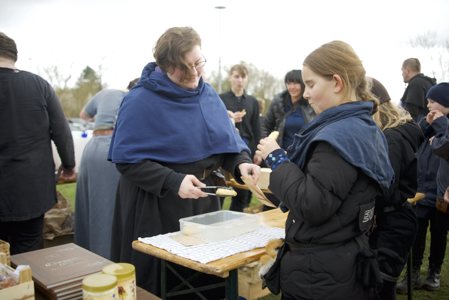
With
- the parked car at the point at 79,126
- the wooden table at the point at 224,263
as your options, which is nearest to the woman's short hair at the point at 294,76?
the wooden table at the point at 224,263

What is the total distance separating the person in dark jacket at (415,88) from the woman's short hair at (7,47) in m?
4.53

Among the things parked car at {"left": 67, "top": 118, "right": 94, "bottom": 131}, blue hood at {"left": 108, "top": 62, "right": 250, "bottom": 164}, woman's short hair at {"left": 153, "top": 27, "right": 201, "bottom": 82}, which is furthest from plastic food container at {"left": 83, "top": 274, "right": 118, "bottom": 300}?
parked car at {"left": 67, "top": 118, "right": 94, "bottom": 131}

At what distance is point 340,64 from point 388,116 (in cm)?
90

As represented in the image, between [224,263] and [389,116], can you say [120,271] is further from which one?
[389,116]

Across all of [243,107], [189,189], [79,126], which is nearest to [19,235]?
[189,189]

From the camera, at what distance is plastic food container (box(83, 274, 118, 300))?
99 cm

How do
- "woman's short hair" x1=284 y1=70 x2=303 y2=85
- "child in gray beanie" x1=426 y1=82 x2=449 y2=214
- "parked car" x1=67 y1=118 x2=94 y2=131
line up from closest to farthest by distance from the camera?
"child in gray beanie" x1=426 y1=82 x2=449 y2=214
"woman's short hair" x1=284 y1=70 x2=303 y2=85
"parked car" x1=67 y1=118 x2=94 y2=131

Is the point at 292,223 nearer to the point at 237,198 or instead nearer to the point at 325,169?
the point at 325,169

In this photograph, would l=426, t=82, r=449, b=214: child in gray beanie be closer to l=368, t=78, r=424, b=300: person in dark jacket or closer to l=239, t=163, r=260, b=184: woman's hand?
l=368, t=78, r=424, b=300: person in dark jacket

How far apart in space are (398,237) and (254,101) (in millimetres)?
3365

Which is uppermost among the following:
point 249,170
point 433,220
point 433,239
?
point 249,170

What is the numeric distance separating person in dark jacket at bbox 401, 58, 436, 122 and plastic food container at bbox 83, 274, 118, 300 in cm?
476

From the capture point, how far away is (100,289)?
0.99 m

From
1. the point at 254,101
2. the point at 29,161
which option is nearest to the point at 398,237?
the point at 29,161
